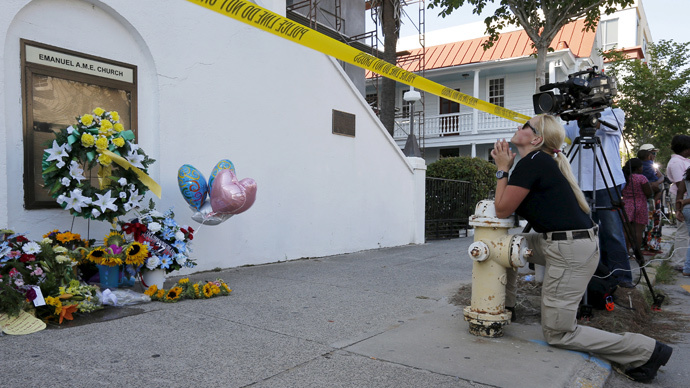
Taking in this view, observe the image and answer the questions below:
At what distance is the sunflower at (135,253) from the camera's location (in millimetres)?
4156

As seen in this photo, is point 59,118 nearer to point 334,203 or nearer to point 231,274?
point 231,274

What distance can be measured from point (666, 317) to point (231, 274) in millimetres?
4536

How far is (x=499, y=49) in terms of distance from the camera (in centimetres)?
1964

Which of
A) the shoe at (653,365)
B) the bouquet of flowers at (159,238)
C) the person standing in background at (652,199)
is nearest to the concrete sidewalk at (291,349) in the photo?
the shoe at (653,365)

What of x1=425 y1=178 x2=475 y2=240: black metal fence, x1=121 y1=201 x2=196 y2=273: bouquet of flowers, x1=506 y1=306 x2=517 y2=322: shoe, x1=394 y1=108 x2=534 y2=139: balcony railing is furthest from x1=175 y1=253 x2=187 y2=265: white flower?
x1=394 y1=108 x2=534 y2=139: balcony railing

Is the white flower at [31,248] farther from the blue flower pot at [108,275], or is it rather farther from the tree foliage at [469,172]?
the tree foliage at [469,172]

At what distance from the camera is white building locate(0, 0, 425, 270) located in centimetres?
439

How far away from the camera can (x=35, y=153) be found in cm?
442

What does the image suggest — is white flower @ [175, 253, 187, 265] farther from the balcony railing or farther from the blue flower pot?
the balcony railing

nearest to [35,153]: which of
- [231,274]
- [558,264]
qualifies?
[231,274]

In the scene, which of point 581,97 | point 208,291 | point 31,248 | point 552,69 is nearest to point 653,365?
point 581,97

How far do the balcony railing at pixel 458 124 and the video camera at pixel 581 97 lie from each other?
14.3 meters

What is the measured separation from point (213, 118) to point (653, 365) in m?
4.98

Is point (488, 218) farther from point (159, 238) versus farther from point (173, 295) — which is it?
point (159, 238)
